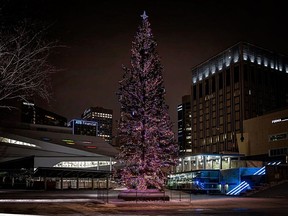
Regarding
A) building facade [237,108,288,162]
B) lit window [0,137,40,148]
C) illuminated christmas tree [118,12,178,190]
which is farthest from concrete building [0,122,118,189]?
illuminated christmas tree [118,12,178,190]

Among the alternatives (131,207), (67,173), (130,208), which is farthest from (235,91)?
(130,208)

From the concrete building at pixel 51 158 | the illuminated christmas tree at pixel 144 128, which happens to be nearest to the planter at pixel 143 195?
the illuminated christmas tree at pixel 144 128

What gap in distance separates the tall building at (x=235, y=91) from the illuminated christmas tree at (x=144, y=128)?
348 feet

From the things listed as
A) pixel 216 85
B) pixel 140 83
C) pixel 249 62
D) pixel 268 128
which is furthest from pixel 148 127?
pixel 216 85

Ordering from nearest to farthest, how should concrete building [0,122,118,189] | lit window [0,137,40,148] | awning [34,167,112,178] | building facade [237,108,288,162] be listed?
awning [34,167,112,178] < concrete building [0,122,118,189] < building facade [237,108,288,162] < lit window [0,137,40,148]

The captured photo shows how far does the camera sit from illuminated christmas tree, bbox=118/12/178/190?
119ft

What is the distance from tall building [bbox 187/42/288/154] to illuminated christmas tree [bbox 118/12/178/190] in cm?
10596

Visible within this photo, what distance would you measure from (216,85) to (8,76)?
147202mm

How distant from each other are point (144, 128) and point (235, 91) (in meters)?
119

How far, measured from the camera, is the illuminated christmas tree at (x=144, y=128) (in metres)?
36.3

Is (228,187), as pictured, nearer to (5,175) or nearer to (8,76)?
(5,175)

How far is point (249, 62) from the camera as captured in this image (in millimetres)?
148000

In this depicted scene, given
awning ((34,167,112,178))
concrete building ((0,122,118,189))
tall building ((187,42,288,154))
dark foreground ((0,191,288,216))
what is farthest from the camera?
tall building ((187,42,288,154))

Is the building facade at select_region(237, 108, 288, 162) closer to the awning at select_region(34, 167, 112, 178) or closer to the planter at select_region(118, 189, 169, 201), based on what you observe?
the awning at select_region(34, 167, 112, 178)
